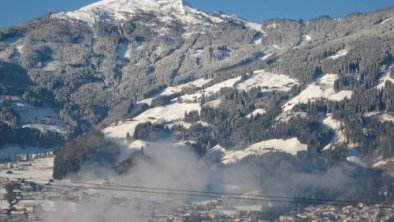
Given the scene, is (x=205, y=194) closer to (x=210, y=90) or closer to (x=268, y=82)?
(x=268, y=82)

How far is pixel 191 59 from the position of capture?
655ft

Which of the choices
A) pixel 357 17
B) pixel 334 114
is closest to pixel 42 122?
pixel 334 114

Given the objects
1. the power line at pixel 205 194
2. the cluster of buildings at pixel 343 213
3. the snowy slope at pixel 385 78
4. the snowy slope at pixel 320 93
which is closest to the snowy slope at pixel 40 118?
the snowy slope at pixel 320 93

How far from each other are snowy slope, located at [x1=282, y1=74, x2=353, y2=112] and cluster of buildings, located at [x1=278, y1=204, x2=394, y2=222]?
54970mm

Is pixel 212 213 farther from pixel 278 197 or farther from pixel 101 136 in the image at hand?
pixel 101 136

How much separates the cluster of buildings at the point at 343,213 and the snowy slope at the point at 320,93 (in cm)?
5497

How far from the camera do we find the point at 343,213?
7681cm

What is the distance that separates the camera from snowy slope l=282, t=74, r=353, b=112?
13638 centimetres

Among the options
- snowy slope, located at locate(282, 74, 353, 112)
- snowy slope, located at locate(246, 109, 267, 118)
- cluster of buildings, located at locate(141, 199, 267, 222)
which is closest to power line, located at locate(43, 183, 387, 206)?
cluster of buildings, located at locate(141, 199, 267, 222)

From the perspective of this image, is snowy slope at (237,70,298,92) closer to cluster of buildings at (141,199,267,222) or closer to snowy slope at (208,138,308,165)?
snowy slope at (208,138,308,165)

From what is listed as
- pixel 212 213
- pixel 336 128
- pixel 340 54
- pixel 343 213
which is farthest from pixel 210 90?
pixel 343 213

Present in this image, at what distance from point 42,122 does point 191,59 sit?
198 feet

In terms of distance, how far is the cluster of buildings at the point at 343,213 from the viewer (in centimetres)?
7519

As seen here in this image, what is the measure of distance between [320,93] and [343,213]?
→ 2587 inches
